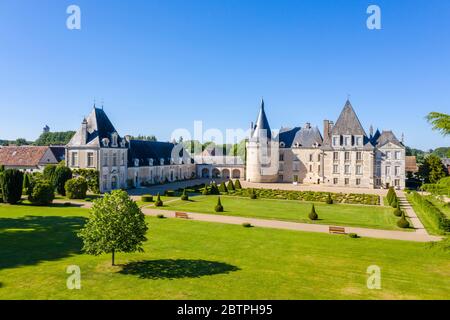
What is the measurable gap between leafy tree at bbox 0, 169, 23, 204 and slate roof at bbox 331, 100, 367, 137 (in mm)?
46564

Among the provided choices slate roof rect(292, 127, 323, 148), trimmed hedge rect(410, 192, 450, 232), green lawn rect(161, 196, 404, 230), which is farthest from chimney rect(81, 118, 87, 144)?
trimmed hedge rect(410, 192, 450, 232)

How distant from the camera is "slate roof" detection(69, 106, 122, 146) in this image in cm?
4722

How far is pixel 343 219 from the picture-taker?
31516 mm

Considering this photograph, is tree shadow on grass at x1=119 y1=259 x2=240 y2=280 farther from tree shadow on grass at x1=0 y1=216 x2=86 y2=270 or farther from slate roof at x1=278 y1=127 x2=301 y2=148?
slate roof at x1=278 y1=127 x2=301 y2=148

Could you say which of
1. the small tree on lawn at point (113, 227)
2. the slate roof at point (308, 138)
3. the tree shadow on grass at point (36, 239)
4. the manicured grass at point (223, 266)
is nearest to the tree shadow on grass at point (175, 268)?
the manicured grass at point (223, 266)

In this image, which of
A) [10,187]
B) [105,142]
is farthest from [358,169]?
[10,187]

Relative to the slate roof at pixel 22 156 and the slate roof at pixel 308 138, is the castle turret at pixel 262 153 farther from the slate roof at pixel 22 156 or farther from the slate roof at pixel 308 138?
the slate roof at pixel 22 156

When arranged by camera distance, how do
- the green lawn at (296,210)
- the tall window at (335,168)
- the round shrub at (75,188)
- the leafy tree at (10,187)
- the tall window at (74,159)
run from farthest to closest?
the tall window at (335,168)
the tall window at (74,159)
the round shrub at (75,188)
the leafy tree at (10,187)
the green lawn at (296,210)

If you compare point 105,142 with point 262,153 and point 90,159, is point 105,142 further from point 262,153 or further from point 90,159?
point 262,153

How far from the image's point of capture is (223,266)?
57.5 feet

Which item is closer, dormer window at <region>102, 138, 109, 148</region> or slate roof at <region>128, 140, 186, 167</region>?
dormer window at <region>102, 138, 109, 148</region>

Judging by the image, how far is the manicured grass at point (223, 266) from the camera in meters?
14.1

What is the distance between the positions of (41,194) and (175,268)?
83.4ft

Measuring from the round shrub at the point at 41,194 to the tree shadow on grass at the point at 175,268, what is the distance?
76.1 ft
